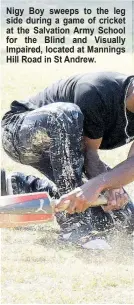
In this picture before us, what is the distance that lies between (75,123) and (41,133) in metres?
0.23

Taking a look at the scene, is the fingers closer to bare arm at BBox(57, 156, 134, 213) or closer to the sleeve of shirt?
bare arm at BBox(57, 156, 134, 213)

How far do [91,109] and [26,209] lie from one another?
736 mm

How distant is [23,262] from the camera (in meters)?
4.44

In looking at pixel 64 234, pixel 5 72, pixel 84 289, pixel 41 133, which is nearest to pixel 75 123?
pixel 41 133

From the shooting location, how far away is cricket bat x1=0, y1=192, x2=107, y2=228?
4.27 meters

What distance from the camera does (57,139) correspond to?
4.70m

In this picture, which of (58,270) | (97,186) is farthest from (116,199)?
(58,270)

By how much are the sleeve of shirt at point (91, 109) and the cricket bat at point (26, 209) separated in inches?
22.8

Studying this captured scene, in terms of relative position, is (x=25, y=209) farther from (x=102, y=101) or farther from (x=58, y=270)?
(x=102, y=101)

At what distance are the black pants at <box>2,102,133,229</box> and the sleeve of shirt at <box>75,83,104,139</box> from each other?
0.05m

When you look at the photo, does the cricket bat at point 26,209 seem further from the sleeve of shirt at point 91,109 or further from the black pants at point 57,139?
the sleeve of shirt at point 91,109

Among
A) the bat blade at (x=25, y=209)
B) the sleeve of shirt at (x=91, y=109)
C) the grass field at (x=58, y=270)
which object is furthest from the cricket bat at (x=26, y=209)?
the sleeve of shirt at (x=91, y=109)

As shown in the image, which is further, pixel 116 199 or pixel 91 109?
pixel 91 109

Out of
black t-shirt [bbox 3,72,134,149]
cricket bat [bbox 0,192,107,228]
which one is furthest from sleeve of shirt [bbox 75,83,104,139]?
cricket bat [bbox 0,192,107,228]
